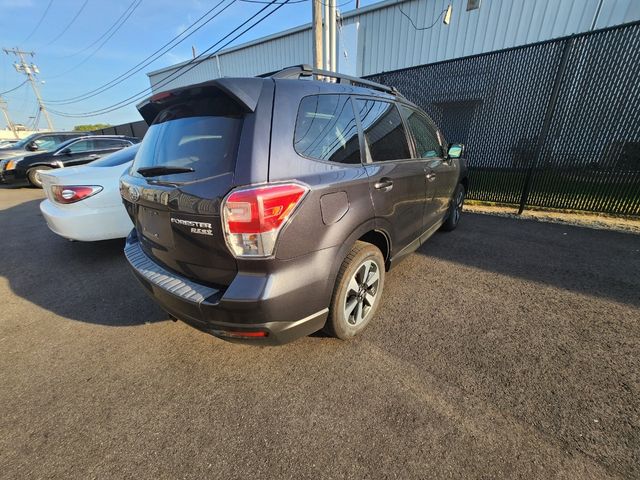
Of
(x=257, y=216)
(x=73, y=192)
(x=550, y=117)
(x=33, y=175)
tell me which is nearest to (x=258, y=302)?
(x=257, y=216)

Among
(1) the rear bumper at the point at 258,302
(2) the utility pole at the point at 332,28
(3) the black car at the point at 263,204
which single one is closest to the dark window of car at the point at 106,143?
(2) the utility pole at the point at 332,28

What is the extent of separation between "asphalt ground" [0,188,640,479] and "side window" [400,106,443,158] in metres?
1.41

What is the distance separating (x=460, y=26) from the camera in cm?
951

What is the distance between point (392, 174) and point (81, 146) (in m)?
9.93

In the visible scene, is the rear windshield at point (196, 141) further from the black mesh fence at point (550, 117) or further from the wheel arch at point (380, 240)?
the black mesh fence at point (550, 117)

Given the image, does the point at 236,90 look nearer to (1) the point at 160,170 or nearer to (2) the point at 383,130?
(1) the point at 160,170

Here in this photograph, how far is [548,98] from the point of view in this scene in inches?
204

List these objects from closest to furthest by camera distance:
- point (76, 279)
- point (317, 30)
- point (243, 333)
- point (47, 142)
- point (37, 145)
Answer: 1. point (243, 333)
2. point (76, 279)
3. point (317, 30)
4. point (37, 145)
5. point (47, 142)

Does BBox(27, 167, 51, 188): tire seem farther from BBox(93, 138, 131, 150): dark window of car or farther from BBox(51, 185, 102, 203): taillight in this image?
BBox(51, 185, 102, 203): taillight

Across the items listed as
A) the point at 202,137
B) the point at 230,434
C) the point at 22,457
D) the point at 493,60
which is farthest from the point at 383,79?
the point at 22,457

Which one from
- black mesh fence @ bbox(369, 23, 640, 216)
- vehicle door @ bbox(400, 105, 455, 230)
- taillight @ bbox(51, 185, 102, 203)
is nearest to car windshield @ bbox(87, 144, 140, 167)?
taillight @ bbox(51, 185, 102, 203)

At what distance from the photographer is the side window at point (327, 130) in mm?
1696

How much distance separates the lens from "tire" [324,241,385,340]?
1.96 metres

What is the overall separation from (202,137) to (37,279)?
3.30m
